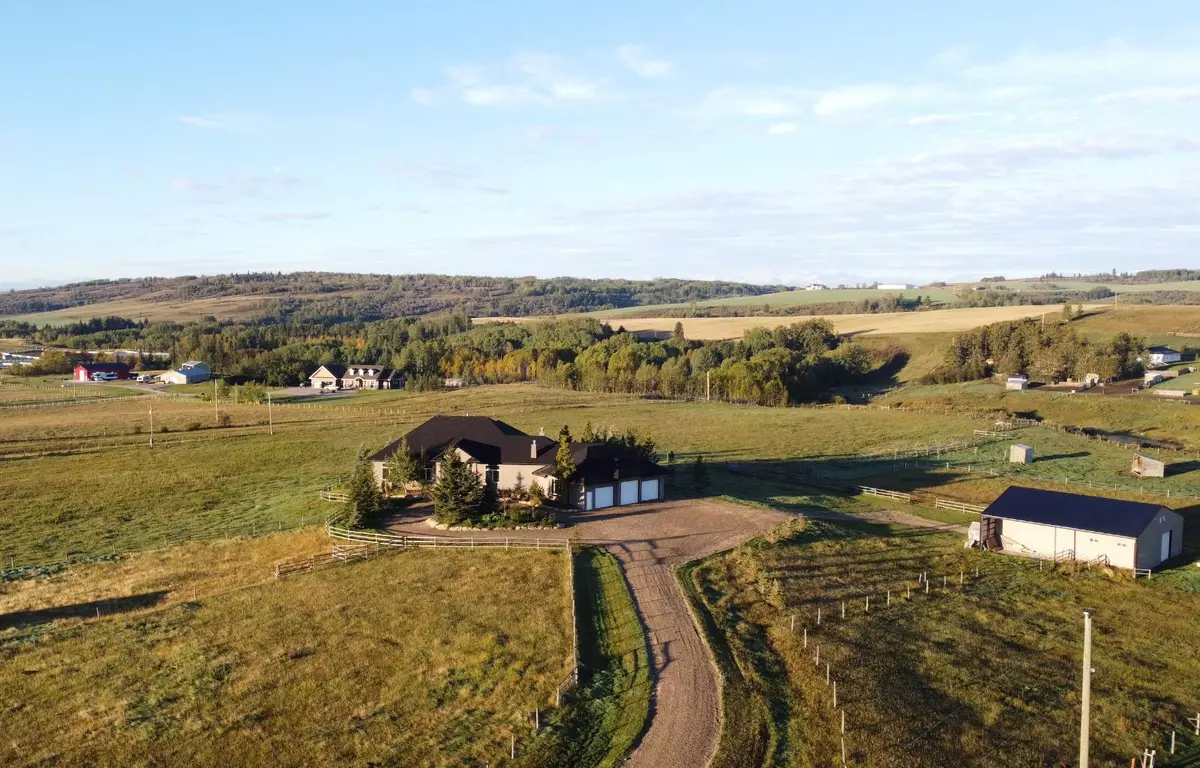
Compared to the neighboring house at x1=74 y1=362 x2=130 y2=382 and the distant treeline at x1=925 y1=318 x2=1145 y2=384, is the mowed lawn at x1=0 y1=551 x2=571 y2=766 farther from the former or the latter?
the neighboring house at x1=74 y1=362 x2=130 y2=382

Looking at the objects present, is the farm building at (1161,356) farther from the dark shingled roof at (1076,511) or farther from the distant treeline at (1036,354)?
the dark shingled roof at (1076,511)

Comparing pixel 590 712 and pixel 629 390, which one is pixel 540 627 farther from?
pixel 629 390

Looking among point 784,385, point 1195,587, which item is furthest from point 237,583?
point 784,385

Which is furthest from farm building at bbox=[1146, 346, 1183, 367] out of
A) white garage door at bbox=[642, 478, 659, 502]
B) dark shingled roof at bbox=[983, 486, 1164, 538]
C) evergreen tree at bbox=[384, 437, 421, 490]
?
evergreen tree at bbox=[384, 437, 421, 490]

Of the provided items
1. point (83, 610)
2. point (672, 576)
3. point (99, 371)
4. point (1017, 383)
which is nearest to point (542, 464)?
point (672, 576)

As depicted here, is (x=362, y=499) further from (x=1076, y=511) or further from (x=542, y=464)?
(x=1076, y=511)

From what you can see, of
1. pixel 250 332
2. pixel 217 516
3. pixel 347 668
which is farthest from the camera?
pixel 250 332
